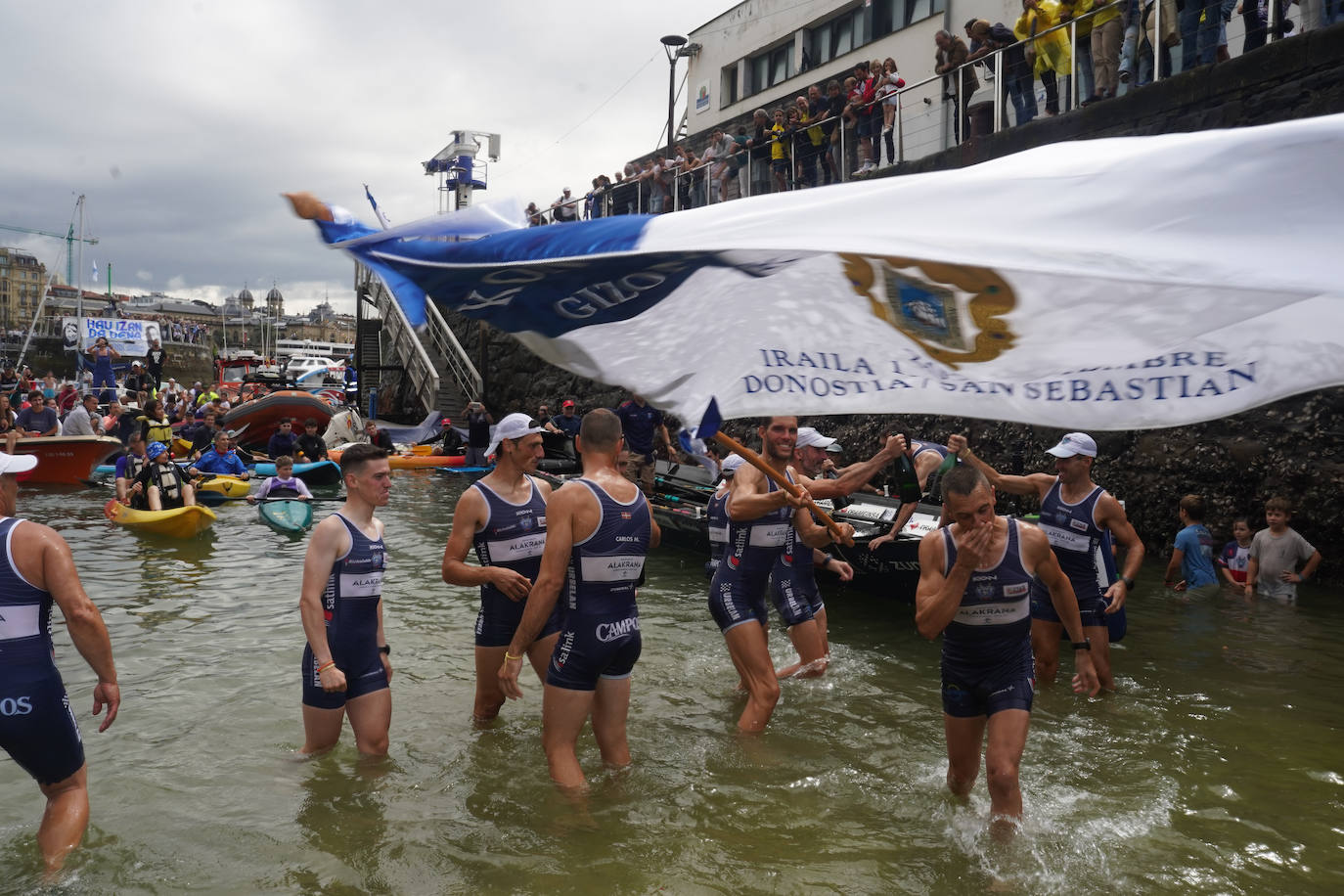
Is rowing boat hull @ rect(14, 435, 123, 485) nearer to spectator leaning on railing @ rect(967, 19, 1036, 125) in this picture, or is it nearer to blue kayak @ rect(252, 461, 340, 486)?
blue kayak @ rect(252, 461, 340, 486)

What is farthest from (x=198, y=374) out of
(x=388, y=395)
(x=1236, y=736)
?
(x=1236, y=736)

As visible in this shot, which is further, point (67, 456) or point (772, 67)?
point (772, 67)

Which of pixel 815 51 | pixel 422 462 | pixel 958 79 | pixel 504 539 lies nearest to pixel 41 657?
pixel 504 539

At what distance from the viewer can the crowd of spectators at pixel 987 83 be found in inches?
491

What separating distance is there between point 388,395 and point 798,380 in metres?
31.5

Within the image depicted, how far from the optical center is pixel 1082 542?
743 centimetres

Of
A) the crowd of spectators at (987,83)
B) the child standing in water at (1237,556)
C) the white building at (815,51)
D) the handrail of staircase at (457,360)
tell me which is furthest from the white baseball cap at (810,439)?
the handrail of staircase at (457,360)

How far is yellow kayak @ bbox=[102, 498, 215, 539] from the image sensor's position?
13750 millimetres

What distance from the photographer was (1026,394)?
310cm

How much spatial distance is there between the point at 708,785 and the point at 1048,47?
12276 millimetres

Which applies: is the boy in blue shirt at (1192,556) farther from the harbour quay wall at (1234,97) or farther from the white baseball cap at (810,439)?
the white baseball cap at (810,439)

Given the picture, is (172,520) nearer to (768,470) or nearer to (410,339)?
Answer: (768,470)

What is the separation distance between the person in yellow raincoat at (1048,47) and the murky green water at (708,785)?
8.37 meters

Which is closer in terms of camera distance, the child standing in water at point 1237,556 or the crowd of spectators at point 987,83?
the child standing in water at point 1237,556
